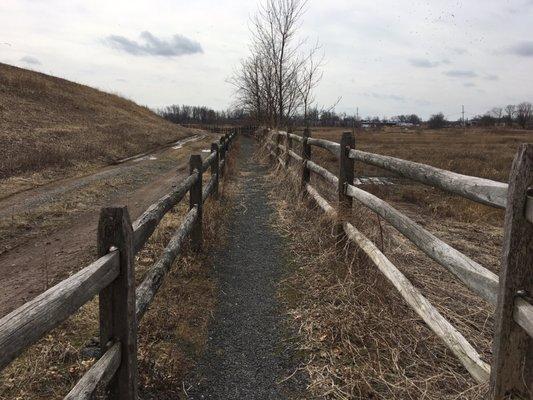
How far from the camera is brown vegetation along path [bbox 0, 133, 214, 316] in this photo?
17.1ft

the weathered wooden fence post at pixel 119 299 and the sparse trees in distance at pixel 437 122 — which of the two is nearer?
the weathered wooden fence post at pixel 119 299

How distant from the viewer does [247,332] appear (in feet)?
13.5

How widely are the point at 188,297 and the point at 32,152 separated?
486 inches

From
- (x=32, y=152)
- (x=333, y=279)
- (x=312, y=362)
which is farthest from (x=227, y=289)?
(x=32, y=152)

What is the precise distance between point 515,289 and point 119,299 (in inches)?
75.5

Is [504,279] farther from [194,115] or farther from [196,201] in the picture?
[194,115]

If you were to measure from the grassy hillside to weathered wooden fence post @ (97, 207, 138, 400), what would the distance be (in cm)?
1121

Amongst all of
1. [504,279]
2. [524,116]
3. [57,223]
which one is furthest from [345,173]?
[524,116]

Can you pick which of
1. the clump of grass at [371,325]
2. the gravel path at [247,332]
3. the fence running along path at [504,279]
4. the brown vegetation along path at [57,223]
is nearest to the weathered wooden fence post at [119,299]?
the gravel path at [247,332]

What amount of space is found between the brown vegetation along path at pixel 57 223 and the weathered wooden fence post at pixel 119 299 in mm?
2391

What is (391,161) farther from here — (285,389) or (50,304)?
(50,304)

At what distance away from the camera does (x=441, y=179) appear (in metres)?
2.96

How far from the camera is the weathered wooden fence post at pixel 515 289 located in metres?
2.03

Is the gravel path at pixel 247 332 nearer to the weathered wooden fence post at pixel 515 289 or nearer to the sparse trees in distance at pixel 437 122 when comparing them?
the weathered wooden fence post at pixel 515 289
